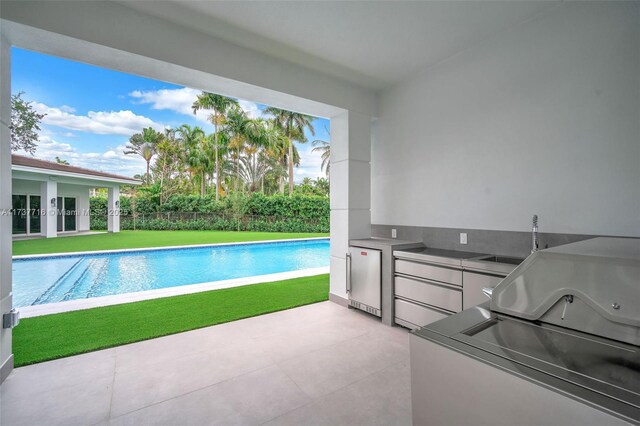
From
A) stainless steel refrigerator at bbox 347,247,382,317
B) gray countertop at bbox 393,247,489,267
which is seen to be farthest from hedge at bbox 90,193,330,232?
gray countertop at bbox 393,247,489,267

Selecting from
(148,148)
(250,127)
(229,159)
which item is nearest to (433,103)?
(250,127)

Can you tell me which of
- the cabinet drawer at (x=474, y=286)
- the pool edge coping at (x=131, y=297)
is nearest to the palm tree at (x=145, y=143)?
the pool edge coping at (x=131, y=297)

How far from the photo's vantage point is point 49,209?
10.6 meters

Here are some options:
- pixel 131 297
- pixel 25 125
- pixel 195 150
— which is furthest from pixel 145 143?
pixel 131 297

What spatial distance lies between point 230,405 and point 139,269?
6374mm

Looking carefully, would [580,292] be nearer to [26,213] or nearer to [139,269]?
[139,269]

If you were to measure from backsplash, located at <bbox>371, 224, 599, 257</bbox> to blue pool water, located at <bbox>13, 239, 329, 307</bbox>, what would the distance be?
4.64m

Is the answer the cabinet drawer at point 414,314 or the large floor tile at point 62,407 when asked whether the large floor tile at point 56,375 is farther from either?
the cabinet drawer at point 414,314

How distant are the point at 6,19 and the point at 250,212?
42.7 feet

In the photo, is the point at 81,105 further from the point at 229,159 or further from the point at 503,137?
the point at 503,137

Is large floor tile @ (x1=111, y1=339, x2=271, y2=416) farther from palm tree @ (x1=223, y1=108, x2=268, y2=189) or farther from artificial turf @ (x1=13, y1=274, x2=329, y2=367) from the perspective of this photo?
palm tree @ (x1=223, y1=108, x2=268, y2=189)

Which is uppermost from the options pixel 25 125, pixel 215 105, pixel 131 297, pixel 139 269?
pixel 215 105

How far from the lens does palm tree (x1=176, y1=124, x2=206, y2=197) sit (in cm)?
1861

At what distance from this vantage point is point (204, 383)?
7.61ft
